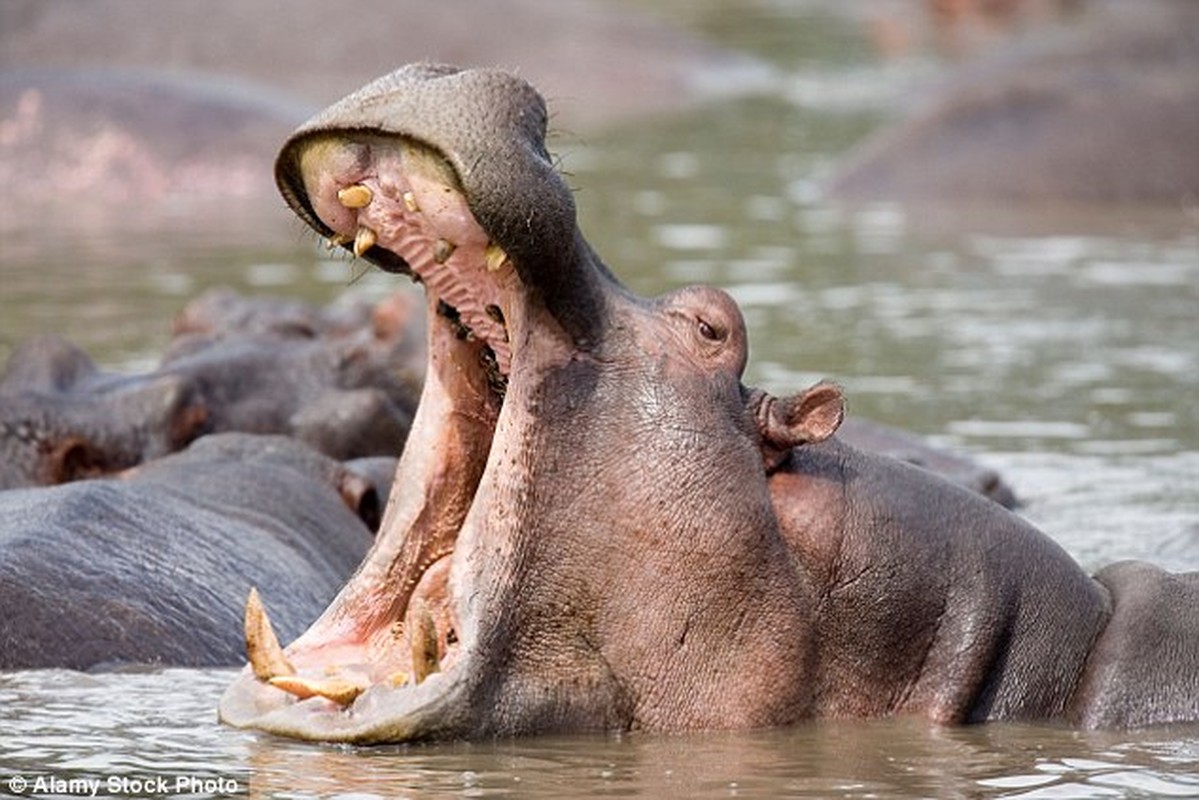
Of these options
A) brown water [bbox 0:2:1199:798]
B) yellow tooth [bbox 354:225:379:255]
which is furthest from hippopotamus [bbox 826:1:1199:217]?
yellow tooth [bbox 354:225:379:255]

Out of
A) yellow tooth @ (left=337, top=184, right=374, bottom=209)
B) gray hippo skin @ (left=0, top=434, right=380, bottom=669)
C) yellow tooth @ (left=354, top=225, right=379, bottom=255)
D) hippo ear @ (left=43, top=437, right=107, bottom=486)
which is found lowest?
gray hippo skin @ (left=0, top=434, right=380, bottom=669)

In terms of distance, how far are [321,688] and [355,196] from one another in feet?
3.00

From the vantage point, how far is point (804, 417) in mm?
5578

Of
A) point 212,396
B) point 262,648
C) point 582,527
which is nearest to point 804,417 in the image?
point 582,527

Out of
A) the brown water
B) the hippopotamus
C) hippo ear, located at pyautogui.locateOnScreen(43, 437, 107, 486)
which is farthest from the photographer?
the hippopotamus

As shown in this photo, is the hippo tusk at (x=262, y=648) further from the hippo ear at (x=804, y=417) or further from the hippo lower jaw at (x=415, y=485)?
the hippo ear at (x=804, y=417)

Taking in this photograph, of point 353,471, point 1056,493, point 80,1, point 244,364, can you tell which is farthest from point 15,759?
point 80,1

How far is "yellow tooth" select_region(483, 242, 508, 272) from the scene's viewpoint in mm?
5285

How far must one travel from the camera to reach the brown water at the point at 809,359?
5340mm

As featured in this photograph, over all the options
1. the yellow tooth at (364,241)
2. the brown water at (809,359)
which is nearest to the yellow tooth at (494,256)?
the yellow tooth at (364,241)

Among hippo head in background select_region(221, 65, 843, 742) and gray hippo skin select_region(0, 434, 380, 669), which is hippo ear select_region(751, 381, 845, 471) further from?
gray hippo skin select_region(0, 434, 380, 669)

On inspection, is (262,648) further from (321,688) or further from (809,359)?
(809,359)

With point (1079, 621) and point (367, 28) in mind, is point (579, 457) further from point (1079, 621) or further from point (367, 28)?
point (367, 28)

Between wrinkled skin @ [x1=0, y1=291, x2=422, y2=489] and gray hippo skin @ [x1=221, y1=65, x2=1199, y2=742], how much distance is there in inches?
107
